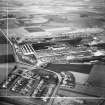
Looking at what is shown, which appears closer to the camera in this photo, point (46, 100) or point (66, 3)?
point (46, 100)

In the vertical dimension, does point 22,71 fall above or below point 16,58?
below

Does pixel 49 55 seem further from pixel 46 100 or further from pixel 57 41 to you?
pixel 46 100

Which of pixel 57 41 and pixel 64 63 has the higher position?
pixel 57 41

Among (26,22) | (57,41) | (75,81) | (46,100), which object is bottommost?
(46,100)

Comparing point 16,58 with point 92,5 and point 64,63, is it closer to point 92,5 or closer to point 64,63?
point 64,63

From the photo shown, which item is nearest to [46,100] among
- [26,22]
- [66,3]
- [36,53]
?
[36,53]

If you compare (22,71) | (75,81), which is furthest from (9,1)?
(75,81)
